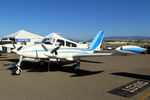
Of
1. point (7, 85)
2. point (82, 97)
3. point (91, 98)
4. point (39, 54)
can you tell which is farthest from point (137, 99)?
point (39, 54)

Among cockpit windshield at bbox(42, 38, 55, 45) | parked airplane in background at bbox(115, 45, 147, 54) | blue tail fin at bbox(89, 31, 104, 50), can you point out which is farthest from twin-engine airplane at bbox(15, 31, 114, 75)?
parked airplane in background at bbox(115, 45, 147, 54)

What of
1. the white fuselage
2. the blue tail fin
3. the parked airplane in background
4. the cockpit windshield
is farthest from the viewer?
the blue tail fin

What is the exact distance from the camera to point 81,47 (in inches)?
447

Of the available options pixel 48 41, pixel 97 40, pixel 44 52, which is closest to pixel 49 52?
pixel 44 52

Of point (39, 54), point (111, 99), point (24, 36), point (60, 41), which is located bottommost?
point (111, 99)

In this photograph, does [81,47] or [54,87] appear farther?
[81,47]

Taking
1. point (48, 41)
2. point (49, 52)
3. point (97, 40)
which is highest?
point (97, 40)

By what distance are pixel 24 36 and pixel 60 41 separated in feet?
76.8

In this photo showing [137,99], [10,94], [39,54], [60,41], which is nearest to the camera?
[137,99]

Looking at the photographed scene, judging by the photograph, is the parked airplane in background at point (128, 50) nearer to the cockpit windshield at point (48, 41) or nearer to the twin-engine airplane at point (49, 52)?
the twin-engine airplane at point (49, 52)

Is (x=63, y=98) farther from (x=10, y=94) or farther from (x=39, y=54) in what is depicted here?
(x=39, y=54)

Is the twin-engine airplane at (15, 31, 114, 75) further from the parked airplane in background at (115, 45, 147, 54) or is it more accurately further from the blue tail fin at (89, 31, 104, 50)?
the parked airplane in background at (115, 45, 147, 54)

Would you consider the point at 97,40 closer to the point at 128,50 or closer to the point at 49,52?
the point at 49,52

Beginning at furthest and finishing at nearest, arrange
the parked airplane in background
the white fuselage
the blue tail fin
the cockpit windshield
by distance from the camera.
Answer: the blue tail fin → the cockpit windshield → the white fuselage → the parked airplane in background
